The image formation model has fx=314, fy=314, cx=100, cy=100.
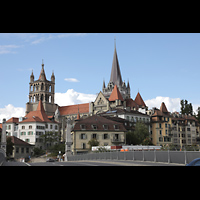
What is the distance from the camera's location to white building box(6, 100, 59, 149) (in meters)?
105

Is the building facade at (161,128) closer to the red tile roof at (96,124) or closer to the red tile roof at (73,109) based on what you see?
the red tile roof at (96,124)

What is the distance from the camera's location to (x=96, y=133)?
7894cm

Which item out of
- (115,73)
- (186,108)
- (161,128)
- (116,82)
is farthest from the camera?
(115,73)

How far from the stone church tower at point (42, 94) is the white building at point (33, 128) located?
38.8m

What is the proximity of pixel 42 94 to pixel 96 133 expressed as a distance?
89.3m

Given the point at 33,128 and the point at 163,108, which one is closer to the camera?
the point at 33,128

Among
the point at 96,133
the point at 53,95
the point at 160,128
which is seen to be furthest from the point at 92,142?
the point at 53,95

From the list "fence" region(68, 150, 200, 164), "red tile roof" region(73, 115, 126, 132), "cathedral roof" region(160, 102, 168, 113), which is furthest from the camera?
"cathedral roof" region(160, 102, 168, 113)

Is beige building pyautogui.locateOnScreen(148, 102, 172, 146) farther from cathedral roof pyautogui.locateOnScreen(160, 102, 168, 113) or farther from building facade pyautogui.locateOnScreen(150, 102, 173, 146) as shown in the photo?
cathedral roof pyautogui.locateOnScreen(160, 102, 168, 113)

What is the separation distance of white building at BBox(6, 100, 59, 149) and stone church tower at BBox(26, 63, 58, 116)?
38759 millimetres

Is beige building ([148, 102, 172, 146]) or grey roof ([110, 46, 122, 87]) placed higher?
grey roof ([110, 46, 122, 87])

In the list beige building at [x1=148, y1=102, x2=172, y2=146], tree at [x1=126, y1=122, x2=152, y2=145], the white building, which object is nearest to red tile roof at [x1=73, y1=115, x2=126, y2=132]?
tree at [x1=126, y1=122, x2=152, y2=145]

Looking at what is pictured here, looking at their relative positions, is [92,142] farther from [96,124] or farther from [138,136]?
[138,136]

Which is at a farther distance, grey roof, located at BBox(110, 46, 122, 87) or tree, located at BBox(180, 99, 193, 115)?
grey roof, located at BBox(110, 46, 122, 87)
